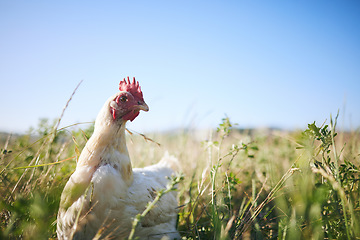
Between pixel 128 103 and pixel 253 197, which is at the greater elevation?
pixel 128 103

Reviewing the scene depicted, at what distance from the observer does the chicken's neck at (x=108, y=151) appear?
5.89 ft

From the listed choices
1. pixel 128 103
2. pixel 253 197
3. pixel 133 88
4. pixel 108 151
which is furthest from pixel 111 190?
pixel 253 197

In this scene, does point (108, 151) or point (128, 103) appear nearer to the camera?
point (108, 151)

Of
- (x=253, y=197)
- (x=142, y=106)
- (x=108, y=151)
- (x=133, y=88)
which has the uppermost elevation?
(x=133, y=88)

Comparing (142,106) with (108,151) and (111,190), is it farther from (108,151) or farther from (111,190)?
(111,190)

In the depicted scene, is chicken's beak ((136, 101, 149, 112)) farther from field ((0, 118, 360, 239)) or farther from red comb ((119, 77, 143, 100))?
field ((0, 118, 360, 239))

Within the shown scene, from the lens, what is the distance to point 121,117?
1.96m

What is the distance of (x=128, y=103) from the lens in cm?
198

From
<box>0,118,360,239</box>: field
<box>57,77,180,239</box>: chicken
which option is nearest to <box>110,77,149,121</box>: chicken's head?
<box>57,77,180,239</box>: chicken

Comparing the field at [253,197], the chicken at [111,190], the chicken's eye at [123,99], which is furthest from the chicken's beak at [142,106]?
the field at [253,197]

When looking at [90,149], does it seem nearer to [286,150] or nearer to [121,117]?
[121,117]

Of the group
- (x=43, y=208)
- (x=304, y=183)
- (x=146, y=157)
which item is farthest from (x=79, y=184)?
(x=146, y=157)

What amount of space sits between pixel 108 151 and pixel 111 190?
0.36 meters

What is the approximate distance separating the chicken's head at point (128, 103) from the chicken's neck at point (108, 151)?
99 mm
